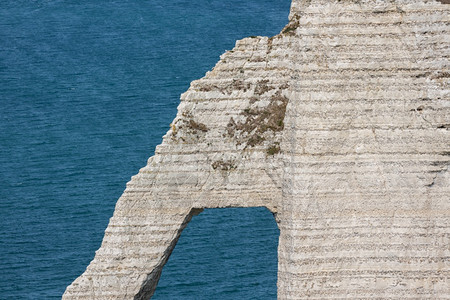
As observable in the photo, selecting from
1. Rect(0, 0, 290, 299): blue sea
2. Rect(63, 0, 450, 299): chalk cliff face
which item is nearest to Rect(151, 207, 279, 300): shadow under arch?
Rect(0, 0, 290, 299): blue sea

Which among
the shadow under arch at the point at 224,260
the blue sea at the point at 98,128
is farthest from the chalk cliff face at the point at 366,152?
the blue sea at the point at 98,128

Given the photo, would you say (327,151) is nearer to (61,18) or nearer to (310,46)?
(310,46)

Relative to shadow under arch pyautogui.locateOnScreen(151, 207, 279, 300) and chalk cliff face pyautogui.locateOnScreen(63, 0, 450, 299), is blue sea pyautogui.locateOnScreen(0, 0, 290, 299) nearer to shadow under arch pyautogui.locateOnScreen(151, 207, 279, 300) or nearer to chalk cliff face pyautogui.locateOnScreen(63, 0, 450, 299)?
shadow under arch pyautogui.locateOnScreen(151, 207, 279, 300)

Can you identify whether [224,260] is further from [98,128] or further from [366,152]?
[366,152]

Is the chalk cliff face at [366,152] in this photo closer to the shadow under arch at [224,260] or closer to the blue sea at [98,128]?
the shadow under arch at [224,260]

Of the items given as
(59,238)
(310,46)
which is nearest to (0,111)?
(59,238)

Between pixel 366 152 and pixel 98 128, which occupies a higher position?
pixel 366 152

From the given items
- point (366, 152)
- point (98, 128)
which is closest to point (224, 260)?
point (98, 128)
